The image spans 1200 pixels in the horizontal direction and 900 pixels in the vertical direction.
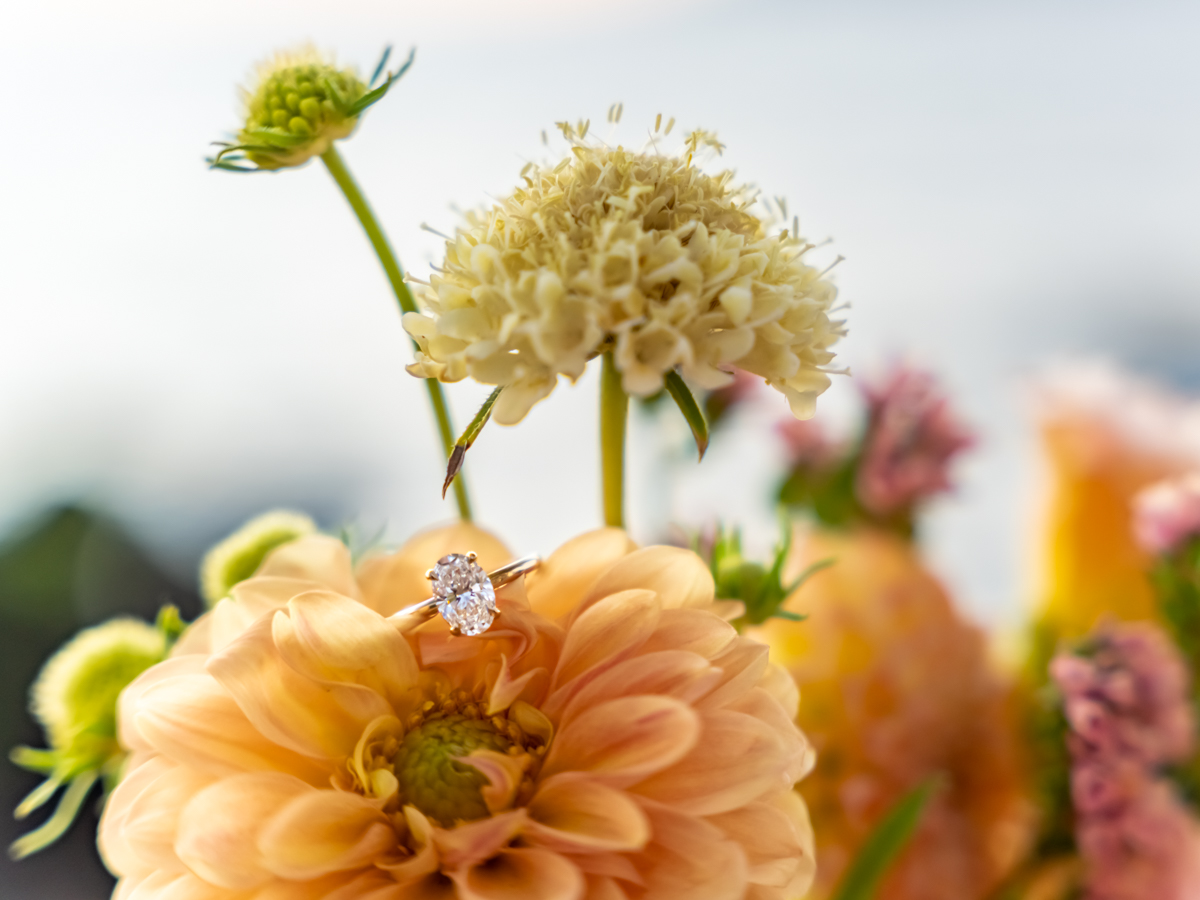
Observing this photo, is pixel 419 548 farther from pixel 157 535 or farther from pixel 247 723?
pixel 157 535

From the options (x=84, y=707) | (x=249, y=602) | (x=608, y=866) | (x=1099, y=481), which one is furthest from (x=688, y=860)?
(x=1099, y=481)

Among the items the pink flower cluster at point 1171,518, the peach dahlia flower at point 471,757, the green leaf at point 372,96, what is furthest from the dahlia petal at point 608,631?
the pink flower cluster at point 1171,518

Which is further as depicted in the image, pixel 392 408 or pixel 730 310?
pixel 392 408

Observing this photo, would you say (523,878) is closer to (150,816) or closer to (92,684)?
(150,816)

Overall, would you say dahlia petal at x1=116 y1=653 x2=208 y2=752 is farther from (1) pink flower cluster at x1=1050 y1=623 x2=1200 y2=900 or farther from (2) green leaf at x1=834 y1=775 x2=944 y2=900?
(1) pink flower cluster at x1=1050 y1=623 x2=1200 y2=900

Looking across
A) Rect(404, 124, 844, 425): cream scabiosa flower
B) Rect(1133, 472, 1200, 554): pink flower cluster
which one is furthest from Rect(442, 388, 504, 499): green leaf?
Rect(1133, 472, 1200, 554): pink flower cluster

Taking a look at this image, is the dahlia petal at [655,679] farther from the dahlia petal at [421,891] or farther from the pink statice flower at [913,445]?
the pink statice flower at [913,445]

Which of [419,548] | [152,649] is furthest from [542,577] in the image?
[152,649]
